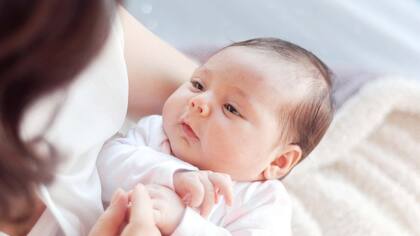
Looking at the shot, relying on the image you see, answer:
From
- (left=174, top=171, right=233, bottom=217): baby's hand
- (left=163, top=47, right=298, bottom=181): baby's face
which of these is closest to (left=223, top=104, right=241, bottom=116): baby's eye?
(left=163, top=47, right=298, bottom=181): baby's face

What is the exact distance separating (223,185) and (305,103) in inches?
6.6

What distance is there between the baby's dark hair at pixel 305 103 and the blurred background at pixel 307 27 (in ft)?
1.09

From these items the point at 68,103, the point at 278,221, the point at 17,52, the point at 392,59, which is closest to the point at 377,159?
the point at 392,59

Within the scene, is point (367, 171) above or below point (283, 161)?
below

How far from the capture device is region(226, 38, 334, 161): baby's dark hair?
33.1 inches

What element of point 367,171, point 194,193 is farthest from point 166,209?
point 367,171

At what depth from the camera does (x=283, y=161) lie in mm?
870

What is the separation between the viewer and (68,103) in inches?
26.6

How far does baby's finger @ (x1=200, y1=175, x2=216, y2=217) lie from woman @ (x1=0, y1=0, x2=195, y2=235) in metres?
0.10

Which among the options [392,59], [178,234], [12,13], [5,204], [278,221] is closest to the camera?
[12,13]

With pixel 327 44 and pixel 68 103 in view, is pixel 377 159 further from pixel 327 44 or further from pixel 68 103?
pixel 68 103

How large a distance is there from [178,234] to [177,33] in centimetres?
59

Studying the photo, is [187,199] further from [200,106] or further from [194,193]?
[200,106]

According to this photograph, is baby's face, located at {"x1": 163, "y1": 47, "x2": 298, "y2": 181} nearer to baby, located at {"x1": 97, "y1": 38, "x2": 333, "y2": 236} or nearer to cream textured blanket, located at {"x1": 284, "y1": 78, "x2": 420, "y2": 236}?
baby, located at {"x1": 97, "y1": 38, "x2": 333, "y2": 236}
